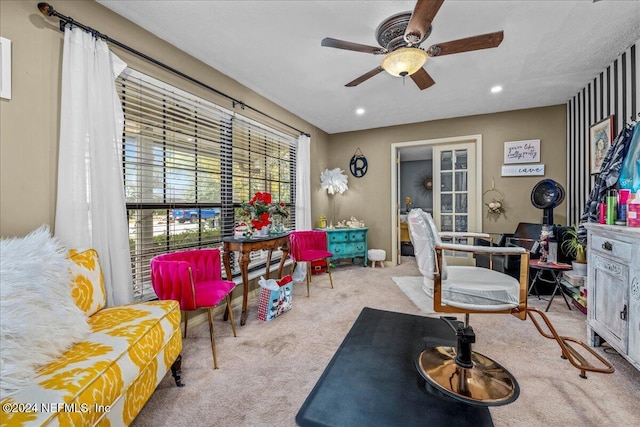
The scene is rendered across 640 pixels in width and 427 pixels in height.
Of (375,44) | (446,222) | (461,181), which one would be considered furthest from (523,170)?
(375,44)

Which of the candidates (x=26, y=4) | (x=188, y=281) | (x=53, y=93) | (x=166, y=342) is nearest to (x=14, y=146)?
(x=53, y=93)

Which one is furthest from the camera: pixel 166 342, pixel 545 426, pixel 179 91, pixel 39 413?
pixel 179 91

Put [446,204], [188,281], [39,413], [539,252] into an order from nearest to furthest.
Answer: [39,413], [188,281], [539,252], [446,204]

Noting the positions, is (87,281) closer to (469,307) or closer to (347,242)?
(469,307)

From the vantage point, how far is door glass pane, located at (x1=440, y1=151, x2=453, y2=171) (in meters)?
4.32

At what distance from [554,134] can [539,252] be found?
1895mm

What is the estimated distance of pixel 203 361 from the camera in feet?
5.94

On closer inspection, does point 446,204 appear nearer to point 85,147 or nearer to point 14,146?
point 85,147

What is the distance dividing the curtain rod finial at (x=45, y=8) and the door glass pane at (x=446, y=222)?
15.9 ft

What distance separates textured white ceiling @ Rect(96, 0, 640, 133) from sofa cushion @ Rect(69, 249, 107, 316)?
1734mm

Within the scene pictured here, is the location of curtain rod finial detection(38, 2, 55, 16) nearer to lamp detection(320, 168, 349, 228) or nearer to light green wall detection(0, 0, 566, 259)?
light green wall detection(0, 0, 566, 259)

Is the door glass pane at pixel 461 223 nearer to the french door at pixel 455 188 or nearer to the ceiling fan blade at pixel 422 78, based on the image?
the french door at pixel 455 188

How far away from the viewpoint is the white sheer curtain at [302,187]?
3.99 metres

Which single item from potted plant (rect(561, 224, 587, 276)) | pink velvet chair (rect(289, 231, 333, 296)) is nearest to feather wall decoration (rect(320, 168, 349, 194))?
pink velvet chair (rect(289, 231, 333, 296))
